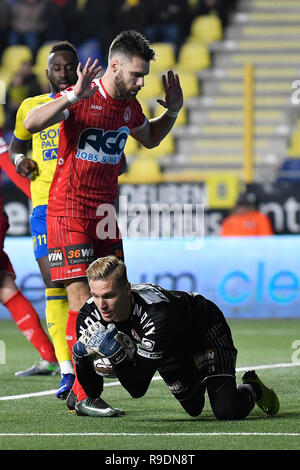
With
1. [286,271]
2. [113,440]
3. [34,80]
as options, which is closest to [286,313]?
[286,271]

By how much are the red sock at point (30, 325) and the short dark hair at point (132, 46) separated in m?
2.81

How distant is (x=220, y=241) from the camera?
1292cm

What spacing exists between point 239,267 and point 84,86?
277 inches

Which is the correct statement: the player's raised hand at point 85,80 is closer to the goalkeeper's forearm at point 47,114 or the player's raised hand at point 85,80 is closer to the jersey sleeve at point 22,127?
the goalkeeper's forearm at point 47,114

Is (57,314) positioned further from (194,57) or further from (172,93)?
(194,57)


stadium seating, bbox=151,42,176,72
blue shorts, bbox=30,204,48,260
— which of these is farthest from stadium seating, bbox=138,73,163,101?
blue shorts, bbox=30,204,48,260

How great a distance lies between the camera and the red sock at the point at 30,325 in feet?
27.3

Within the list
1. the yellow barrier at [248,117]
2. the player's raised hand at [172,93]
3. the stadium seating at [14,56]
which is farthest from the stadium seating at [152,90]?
the player's raised hand at [172,93]

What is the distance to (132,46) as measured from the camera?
20.3ft

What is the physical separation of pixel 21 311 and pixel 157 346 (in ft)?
10.5

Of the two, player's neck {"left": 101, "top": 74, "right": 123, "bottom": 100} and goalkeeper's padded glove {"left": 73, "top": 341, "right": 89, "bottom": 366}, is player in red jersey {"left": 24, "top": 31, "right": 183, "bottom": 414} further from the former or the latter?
goalkeeper's padded glove {"left": 73, "top": 341, "right": 89, "bottom": 366}

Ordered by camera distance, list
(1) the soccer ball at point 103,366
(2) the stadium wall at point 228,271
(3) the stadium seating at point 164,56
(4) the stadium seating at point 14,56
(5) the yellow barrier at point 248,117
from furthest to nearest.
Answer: (4) the stadium seating at point 14,56 → (3) the stadium seating at point 164,56 → (5) the yellow barrier at point 248,117 → (2) the stadium wall at point 228,271 → (1) the soccer ball at point 103,366

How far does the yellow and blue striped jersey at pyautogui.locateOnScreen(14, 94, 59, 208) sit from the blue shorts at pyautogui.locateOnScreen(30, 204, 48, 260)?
54mm

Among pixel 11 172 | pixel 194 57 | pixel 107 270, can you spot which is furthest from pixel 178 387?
pixel 194 57
